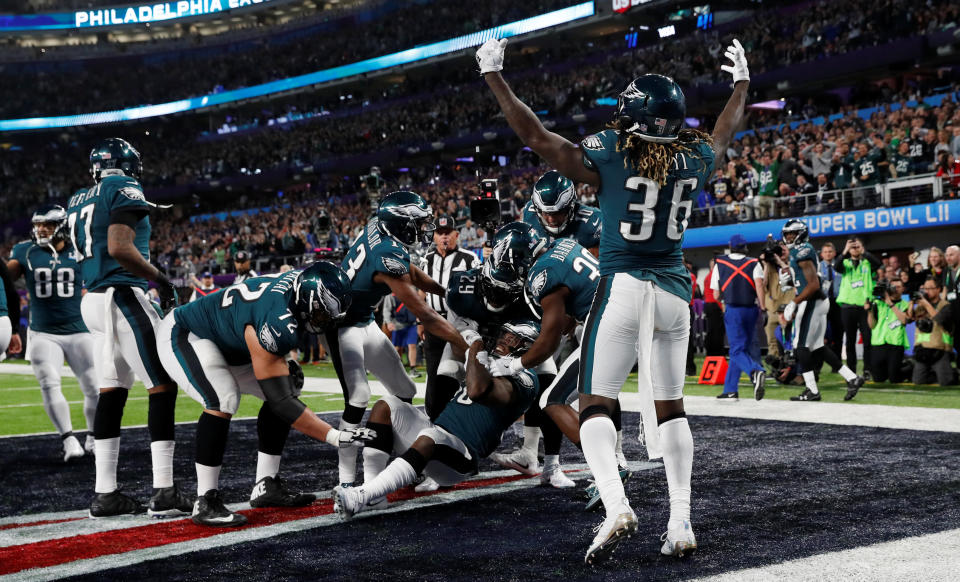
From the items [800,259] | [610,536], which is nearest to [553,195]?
[610,536]

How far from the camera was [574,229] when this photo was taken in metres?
5.89

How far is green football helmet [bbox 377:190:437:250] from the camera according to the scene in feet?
18.2

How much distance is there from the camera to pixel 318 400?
10.9 m

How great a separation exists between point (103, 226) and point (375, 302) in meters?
1.63

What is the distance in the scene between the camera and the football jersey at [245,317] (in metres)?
4.35

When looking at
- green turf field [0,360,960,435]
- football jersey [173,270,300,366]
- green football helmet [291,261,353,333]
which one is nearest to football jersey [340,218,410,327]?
football jersey [173,270,300,366]

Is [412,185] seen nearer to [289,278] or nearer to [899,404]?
[899,404]

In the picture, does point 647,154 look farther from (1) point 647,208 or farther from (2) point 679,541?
(2) point 679,541

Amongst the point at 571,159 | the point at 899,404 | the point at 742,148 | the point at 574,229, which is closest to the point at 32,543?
the point at 571,159

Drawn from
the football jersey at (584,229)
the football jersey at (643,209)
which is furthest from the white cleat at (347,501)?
the football jersey at (584,229)

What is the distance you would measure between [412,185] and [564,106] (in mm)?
7178

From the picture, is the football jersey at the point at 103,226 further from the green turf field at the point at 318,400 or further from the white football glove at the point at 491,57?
the green turf field at the point at 318,400

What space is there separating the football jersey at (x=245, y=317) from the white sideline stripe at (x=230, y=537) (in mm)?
864

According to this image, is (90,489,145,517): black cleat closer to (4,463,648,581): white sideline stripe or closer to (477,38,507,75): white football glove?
(4,463,648,581): white sideline stripe
